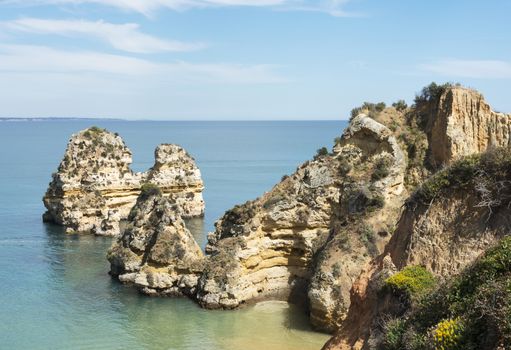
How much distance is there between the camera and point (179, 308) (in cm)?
3494

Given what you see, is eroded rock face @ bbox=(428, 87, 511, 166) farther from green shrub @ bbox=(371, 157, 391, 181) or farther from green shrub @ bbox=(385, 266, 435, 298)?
green shrub @ bbox=(385, 266, 435, 298)

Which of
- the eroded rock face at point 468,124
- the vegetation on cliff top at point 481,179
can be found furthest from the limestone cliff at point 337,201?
the vegetation on cliff top at point 481,179

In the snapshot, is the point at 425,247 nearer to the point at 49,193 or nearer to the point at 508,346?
the point at 508,346

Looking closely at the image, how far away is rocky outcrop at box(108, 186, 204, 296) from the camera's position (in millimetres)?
36781

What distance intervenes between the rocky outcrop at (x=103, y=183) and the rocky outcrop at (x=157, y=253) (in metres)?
16.5

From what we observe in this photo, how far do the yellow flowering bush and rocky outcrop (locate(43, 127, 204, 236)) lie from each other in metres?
48.5

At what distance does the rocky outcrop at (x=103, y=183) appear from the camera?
58781mm

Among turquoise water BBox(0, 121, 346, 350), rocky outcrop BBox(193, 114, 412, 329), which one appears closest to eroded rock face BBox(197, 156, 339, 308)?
rocky outcrop BBox(193, 114, 412, 329)

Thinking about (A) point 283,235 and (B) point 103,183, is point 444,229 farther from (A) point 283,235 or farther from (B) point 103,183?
(B) point 103,183

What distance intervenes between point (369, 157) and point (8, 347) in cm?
2409

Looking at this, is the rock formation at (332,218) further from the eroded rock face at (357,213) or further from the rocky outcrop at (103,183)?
the rocky outcrop at (103,183)

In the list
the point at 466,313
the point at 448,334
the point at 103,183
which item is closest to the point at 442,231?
the point at 466,313

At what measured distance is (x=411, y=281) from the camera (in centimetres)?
1423

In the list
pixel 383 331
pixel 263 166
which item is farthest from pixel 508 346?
pixel 263 166
